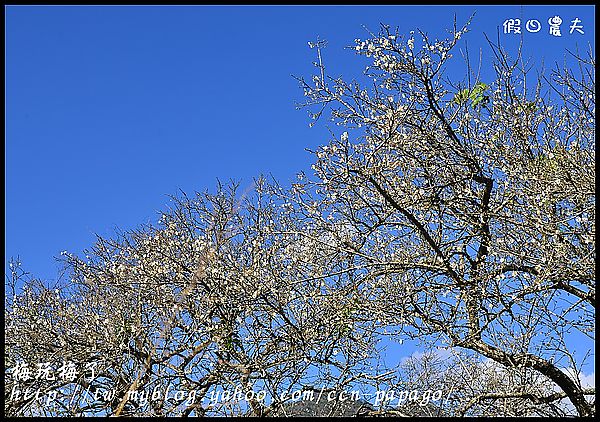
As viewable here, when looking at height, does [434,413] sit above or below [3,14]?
below

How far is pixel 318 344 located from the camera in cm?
517

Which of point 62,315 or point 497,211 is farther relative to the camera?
point 62,315

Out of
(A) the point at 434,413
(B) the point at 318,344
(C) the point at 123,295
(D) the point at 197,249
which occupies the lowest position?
(A) the point at 434,413

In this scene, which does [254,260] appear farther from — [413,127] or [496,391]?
[496,391]

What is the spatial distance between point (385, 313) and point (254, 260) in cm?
170

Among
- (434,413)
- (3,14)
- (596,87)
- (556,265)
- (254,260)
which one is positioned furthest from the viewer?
(254,260)

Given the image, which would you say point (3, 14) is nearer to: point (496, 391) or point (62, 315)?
point (62, 315)

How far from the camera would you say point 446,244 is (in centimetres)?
493

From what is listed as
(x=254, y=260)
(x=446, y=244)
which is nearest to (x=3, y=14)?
(x=254, y=260)

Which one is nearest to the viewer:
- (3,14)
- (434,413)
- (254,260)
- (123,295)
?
(3,14)

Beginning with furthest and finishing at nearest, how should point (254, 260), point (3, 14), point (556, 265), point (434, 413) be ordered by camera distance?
point (254, 260)
point (434, 413)
point (556, 265)
point (3, 14)

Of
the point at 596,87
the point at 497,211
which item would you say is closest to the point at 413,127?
the point at 497,211

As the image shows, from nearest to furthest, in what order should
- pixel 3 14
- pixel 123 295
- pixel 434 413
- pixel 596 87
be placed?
pixel 3 14
pixel 596 87
pixel 434 413
pixel 123 295

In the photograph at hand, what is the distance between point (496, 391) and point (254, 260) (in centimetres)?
245
